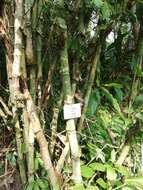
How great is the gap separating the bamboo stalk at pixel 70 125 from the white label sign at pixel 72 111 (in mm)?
20

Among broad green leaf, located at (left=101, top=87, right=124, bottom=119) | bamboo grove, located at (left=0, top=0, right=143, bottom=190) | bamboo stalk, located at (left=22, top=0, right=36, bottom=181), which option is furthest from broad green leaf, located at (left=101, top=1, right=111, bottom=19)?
broad green leaf, located at (left=101, top=87, right=124, bottom=119)

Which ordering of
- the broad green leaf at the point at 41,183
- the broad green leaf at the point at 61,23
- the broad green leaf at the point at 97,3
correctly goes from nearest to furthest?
the broad green leaf at the point at 97,3, the broad green leaf at the point at 61,23, the broad green leaf at the point at 41,183

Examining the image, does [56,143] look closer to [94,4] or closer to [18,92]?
[18,92]

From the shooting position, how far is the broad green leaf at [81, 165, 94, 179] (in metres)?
1.41

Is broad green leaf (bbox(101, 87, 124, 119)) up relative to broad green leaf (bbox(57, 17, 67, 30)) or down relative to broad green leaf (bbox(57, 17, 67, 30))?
down

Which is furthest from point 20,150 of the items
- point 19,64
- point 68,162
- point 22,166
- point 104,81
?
point 104,81

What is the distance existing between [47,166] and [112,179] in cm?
24

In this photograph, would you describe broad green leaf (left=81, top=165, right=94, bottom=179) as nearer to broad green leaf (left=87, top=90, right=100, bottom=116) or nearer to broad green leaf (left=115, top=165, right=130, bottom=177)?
broad green leaf (left=115, top=165, right=130, bottom=177)

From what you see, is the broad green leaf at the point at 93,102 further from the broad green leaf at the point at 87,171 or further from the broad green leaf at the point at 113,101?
the broad green leaf at the point at 87,171

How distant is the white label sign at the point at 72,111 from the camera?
4.39 feet

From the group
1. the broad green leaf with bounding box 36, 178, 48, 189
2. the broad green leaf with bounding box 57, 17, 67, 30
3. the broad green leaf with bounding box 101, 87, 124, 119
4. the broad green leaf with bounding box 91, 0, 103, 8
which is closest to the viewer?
the broad green leaf with bounding box 91, 0, 103, 8

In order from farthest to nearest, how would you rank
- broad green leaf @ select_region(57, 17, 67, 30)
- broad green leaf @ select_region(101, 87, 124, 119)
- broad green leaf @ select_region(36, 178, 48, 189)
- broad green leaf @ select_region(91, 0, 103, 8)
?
broad green leaf @ select_region(101, 87, 124, 119), broad green leaf @ select_region(36, 178, 48, 189), broad green leaf @ select_region(57, 17, 67, 30), broad green leaf @ select_region(91, 0, 103, 8)

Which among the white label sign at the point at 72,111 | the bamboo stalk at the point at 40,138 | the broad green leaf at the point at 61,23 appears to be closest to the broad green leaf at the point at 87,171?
the bamboo stalk at the point at 40,138

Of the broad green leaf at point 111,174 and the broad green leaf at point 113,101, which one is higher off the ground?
the broad green leaf at point 113,101
